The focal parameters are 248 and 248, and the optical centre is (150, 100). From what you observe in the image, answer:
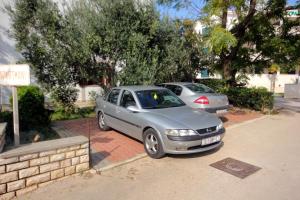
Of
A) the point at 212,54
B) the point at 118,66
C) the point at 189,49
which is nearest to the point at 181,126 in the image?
the point at 118,66

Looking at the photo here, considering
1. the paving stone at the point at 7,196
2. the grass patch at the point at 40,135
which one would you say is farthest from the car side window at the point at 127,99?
the paving stone at the point at 7,196

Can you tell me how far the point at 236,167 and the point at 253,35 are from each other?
877 centimetres

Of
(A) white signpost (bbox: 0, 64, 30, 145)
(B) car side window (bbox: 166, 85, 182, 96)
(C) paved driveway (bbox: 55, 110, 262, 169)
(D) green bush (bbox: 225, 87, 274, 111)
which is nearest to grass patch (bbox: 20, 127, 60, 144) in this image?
(C) paved driveway (bbox: 55, 110, 262, 169)

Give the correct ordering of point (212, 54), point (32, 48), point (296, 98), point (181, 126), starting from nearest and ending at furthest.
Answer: point (181, 126) → point (32, 48) → point (212, 54) → point (296, 98)

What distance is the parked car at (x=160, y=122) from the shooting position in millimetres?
5027

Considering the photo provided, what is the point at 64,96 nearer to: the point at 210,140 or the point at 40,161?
the point at 40,161

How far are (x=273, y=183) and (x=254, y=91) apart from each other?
26.4ft

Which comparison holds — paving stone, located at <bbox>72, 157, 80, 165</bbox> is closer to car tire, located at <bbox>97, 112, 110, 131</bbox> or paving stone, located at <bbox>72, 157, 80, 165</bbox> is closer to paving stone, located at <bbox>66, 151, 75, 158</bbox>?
paving stone, located at <bbox>66, 151, 75, 158</bbox>

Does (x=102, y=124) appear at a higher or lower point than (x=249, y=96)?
lower

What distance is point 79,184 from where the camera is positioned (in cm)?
418

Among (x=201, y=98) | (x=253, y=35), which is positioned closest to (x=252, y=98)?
(x=253, y=35)

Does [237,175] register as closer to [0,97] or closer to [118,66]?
[118,66]

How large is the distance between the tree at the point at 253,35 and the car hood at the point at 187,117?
4.35 metres

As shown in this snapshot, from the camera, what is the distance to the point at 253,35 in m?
11.8
